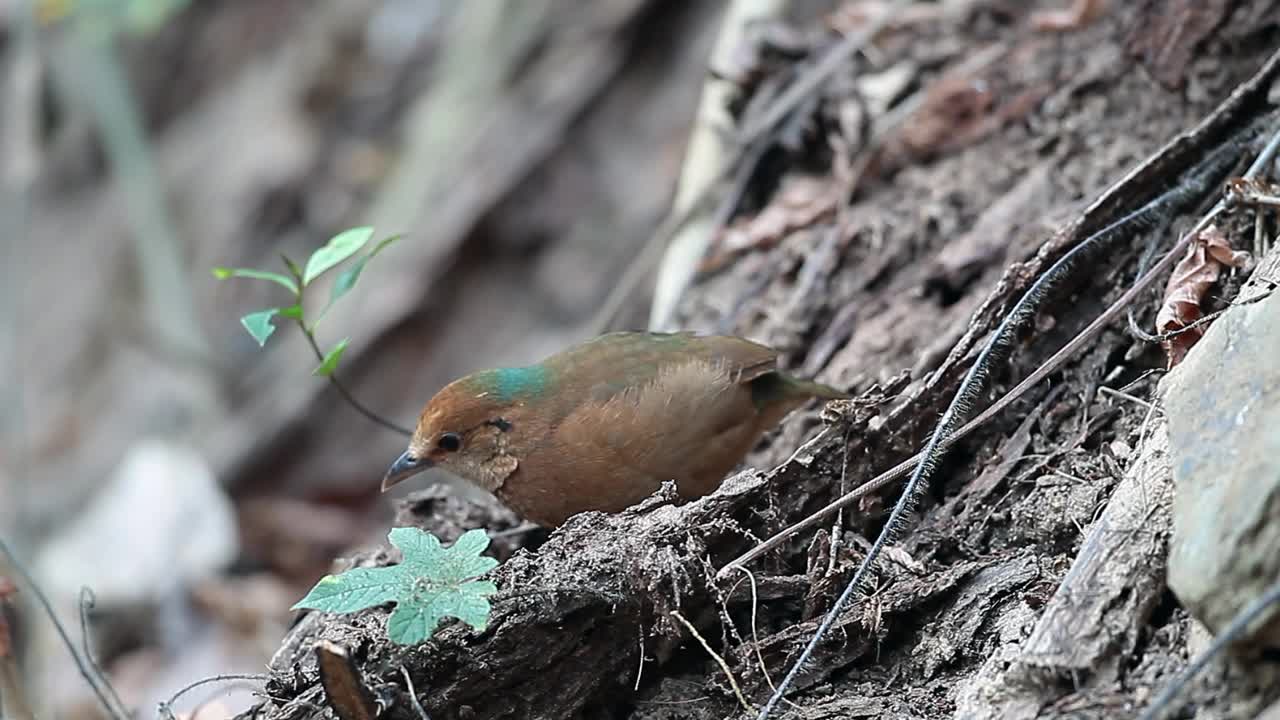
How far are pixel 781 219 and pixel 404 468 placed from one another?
5.83 ft

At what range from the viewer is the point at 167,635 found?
20.6ft

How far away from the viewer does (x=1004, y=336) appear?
3.11 meters

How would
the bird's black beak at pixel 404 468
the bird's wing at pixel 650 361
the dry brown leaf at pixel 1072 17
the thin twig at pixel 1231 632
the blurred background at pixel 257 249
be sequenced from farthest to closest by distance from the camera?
the blurred background at pixel 257 249 → the dry brown leaf at pixel 1072 17 → the bird's black beak at pixel 404 468 → the bird's wing at pixel 650 361 → the thin twig at pixel 1231 632

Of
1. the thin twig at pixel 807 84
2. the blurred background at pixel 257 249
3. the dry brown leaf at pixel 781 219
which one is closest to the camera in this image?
the dry brown leaf at pixel 781 219

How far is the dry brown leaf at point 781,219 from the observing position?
4.79m

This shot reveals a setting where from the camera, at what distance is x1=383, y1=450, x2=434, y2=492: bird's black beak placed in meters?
3.91

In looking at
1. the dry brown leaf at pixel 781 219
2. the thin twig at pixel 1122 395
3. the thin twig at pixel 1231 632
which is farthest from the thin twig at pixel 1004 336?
the dry brown leaf at pixel 781 219

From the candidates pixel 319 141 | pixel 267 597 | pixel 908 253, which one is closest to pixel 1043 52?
pixel 908 253

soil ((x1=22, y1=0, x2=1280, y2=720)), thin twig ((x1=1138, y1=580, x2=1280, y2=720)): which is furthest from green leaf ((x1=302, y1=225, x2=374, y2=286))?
thin twig ((x1=1138, y1=580, x2=1280, y2=720))

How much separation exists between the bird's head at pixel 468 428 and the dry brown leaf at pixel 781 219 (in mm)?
1253

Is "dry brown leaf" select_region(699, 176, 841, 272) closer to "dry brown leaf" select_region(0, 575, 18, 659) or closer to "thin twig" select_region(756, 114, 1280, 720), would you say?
"thin twig" select_region(756, 114, 1280, 720)

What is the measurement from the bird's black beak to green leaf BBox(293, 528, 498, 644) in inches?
52.8

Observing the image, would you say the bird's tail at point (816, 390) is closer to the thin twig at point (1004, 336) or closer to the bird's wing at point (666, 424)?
the bird's wing at point (666, 424)

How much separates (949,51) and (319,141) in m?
5.84
